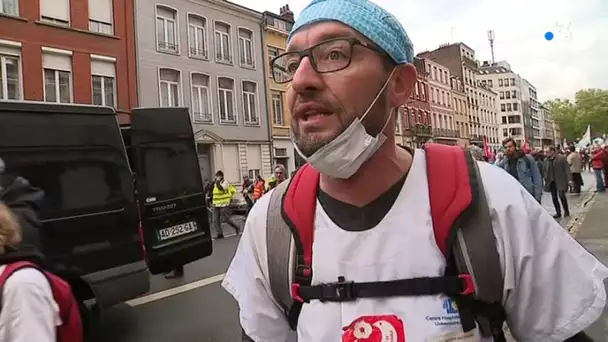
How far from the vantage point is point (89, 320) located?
16.7ft

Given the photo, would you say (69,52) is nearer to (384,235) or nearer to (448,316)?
(384,235)

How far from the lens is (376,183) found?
144 centimetres

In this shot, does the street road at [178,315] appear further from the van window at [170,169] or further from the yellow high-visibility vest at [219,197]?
the yellow high-visibility vest at [219,197]

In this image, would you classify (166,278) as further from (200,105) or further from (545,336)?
(200,105)

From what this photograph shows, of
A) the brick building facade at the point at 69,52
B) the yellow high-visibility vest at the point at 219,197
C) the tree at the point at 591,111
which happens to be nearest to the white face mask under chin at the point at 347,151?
the yellow high-visibility vest at the point at 219,197

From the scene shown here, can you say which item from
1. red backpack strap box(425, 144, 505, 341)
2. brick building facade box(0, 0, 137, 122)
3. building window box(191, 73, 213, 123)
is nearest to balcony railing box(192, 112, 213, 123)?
building window box(191, 73, 213, 123)

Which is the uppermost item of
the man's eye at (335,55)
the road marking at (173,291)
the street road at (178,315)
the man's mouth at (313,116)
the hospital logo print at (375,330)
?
the man's eye at (335,55)

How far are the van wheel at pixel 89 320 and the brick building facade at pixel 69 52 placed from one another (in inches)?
640

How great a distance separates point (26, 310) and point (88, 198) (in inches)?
124

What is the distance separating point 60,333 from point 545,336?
194cm

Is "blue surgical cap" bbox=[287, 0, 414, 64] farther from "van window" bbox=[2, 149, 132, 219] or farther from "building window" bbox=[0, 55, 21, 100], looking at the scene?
"building window" bbox=[0, 55, 21, 100]

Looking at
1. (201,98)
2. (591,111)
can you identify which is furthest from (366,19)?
(591,111)

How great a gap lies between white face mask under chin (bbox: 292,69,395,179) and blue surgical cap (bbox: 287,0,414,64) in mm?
79

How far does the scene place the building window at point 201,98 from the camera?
1034 inches
